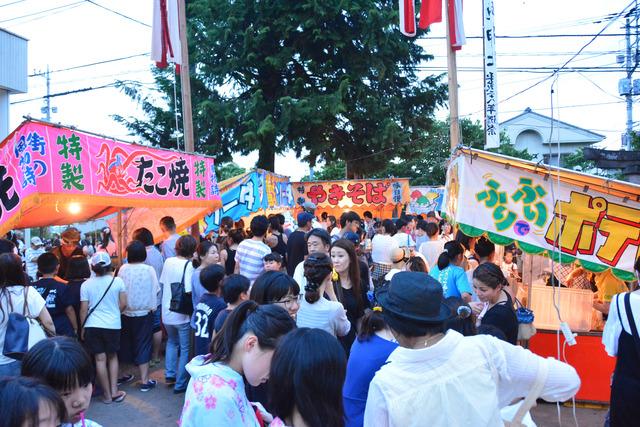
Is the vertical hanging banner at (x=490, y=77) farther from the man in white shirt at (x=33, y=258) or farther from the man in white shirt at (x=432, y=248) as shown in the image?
the man in white shirt at (x=33, y=258)

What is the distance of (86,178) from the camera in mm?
5359

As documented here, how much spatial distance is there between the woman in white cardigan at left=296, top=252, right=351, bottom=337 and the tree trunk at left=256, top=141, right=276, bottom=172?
14.8 m

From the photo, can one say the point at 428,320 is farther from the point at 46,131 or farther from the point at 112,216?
the point at 112,216

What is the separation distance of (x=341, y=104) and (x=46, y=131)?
1292cm

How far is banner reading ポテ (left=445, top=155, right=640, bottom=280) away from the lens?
4441 millimetres

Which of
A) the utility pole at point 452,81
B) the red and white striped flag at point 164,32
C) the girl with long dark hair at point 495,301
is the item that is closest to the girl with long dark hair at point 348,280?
the girl with long dark hair at point 495,301

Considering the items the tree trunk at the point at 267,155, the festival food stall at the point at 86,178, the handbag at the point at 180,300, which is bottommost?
the handbag at the point at 180,300

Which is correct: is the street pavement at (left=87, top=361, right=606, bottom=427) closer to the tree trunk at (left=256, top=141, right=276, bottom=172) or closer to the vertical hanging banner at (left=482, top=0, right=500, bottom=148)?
the vertical hanging banner at (left=482, top=0, right=500, bottom=148)

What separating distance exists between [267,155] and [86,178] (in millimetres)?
13750

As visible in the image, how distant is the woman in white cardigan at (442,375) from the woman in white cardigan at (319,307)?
1692 millimetres

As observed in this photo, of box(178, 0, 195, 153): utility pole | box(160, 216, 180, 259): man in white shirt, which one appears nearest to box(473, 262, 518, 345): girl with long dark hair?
box(160, 216, 180, 259): man in white shirt

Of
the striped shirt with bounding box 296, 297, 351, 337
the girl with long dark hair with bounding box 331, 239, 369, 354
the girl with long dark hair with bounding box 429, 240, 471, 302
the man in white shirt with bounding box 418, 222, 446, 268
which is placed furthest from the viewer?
Answer: the man in white shirt with bounding box 418, 222, 446, 268

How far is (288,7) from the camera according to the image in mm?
17688

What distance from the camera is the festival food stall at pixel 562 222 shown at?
14.6ft
